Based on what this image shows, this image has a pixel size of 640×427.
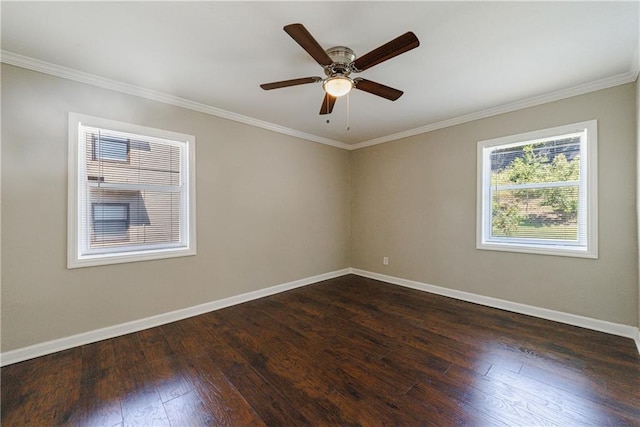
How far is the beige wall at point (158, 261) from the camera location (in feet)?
6.97

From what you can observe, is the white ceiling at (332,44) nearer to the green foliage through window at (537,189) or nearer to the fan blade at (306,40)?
the fan blade at (306,40)

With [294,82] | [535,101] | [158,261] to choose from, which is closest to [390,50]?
[294,82]

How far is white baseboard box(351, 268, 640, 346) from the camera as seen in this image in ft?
8.10

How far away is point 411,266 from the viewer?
4.07m

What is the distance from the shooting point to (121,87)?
8.40ft

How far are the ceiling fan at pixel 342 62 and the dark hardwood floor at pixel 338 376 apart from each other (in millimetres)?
2196

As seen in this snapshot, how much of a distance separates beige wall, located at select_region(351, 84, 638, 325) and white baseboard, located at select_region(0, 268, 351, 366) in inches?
82.7

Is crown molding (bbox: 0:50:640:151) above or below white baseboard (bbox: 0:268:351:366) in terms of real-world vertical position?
above

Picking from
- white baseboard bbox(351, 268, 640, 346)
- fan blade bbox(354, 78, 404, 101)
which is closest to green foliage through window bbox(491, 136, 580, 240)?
white baseboard bbox(351, 268, 640, 346)

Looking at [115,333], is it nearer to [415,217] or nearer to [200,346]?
[200,346]

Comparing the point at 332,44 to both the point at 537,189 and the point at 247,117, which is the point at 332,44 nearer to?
the point at 247,117

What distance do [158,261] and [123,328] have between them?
0.71 meters

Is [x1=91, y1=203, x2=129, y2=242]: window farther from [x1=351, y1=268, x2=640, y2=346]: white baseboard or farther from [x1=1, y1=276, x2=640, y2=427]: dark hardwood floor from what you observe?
[x1=351, y1=268, x2=640, y2=346]: white baseboard

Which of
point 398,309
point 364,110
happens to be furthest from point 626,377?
point 364,110
